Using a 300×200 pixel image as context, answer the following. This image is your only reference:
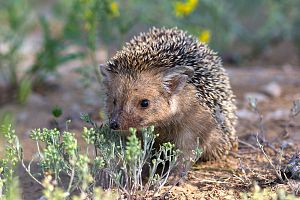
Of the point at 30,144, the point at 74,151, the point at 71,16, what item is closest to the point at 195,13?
the point at 71,16

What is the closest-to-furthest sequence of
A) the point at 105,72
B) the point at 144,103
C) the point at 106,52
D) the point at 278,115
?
1. the point at 144,103
2. the point at 105,72
3. the point at 278,115
4. the point at 106,52

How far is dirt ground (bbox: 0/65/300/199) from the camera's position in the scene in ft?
18.5

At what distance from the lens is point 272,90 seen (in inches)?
363

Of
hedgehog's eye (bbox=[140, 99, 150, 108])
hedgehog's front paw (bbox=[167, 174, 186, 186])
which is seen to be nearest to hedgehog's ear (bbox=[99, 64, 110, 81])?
hedgehog's eye (bbox=[140, 99, 150, 108])

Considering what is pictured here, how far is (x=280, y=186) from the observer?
5422mm

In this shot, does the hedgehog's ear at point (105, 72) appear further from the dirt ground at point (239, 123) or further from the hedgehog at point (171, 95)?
the dirt ground at point (239, 123)

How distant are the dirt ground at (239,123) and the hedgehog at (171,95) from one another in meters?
0.31

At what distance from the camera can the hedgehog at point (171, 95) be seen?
5758 mm

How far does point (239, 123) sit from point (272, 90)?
1508mm

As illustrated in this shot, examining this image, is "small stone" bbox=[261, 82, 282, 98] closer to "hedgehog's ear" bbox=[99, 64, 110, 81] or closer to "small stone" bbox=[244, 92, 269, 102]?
"small stone" bbox=[244, 92, 269, 102]


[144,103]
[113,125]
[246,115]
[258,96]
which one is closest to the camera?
[113,125]

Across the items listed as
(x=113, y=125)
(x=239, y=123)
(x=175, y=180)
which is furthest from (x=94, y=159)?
(x=239, y=123)

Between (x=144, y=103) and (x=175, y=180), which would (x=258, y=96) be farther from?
(x=144, y=103)

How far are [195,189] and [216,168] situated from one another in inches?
26.6
